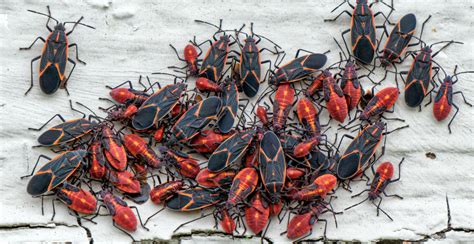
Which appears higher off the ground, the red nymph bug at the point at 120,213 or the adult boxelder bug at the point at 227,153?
the adult boxelder bug at the point at 227,153

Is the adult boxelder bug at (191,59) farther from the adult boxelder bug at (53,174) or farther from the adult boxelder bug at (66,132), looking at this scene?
the adult boxelder bug at (53,174)

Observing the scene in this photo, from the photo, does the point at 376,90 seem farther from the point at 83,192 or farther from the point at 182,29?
the point at 83,192

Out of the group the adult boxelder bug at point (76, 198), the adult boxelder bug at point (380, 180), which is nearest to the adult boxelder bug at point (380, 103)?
the adult boxelder bug at point (380, 180)

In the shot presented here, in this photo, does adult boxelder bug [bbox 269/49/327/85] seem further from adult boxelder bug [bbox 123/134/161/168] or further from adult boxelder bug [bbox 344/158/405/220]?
adult boxelder bug [bbox 123/134/161/168]

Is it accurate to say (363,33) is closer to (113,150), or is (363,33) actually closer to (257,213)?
(257,213)

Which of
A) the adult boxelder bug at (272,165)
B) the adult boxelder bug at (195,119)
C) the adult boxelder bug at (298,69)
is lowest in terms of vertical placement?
the adult boxelder bug at (272,165)

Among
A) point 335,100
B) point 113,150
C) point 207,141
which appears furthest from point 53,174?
point 335,100
